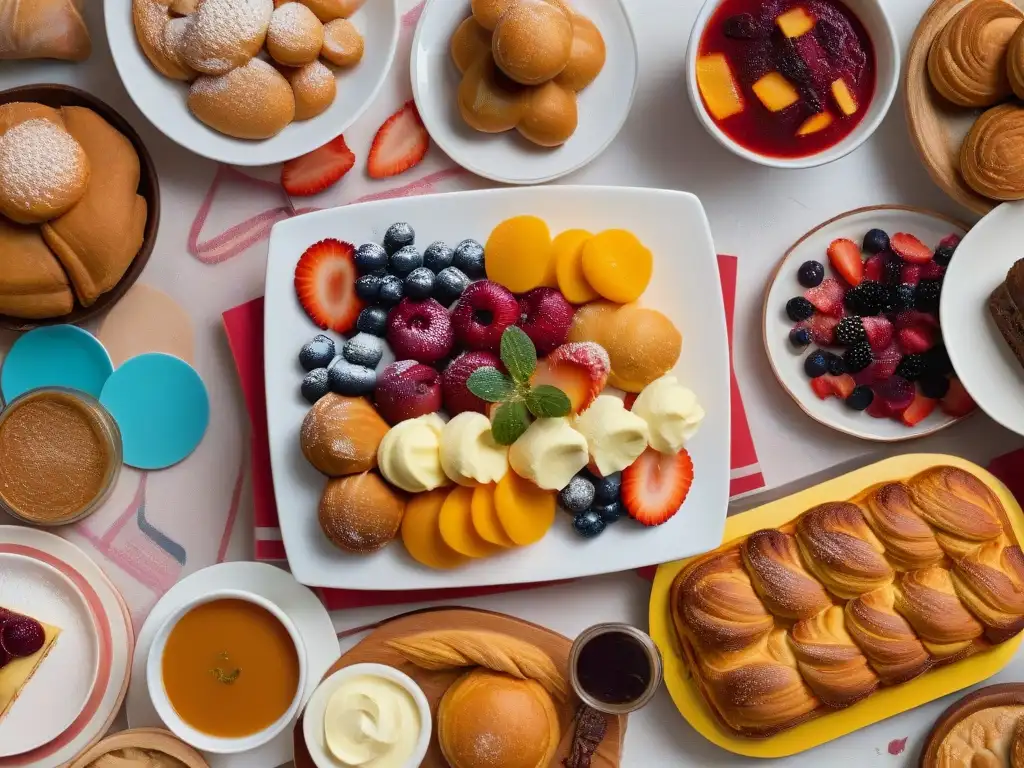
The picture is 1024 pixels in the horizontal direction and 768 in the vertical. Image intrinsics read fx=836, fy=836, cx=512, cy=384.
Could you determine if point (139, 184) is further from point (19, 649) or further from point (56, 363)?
point (19, 649)

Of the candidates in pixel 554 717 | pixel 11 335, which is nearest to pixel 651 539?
pixel 554 717

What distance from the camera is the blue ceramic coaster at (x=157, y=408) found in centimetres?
174

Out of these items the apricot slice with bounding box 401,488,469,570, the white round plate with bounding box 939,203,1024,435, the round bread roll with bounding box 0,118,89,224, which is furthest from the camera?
the white round plate with bounding box 939,203,1024,435

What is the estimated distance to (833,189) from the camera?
1.82 meters

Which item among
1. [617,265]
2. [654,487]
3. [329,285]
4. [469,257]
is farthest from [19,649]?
[617,265]

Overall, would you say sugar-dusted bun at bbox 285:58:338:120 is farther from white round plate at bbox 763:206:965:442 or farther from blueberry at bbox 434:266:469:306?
white round plate at bbox 763:206:965:442

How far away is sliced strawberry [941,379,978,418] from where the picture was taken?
1.73 metres

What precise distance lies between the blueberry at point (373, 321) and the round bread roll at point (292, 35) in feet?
1.63

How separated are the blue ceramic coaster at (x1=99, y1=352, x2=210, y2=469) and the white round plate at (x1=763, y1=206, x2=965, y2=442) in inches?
47.6

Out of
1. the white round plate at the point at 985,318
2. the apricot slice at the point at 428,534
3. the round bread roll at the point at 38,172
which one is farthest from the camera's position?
the white round plate at the point at 985,318

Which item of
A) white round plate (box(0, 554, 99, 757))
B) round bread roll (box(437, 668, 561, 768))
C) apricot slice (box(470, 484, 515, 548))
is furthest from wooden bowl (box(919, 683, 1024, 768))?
white round plate (box(0, 554, 99, 757))

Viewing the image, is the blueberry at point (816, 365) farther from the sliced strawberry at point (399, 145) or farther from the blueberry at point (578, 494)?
→ the sliced strawberry at point (399, 145)

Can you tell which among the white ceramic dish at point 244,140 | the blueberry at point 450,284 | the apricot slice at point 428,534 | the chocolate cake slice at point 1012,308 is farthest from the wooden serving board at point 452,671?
the chocolate cake slice at point 1012,308

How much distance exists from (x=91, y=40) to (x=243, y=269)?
0.56m
